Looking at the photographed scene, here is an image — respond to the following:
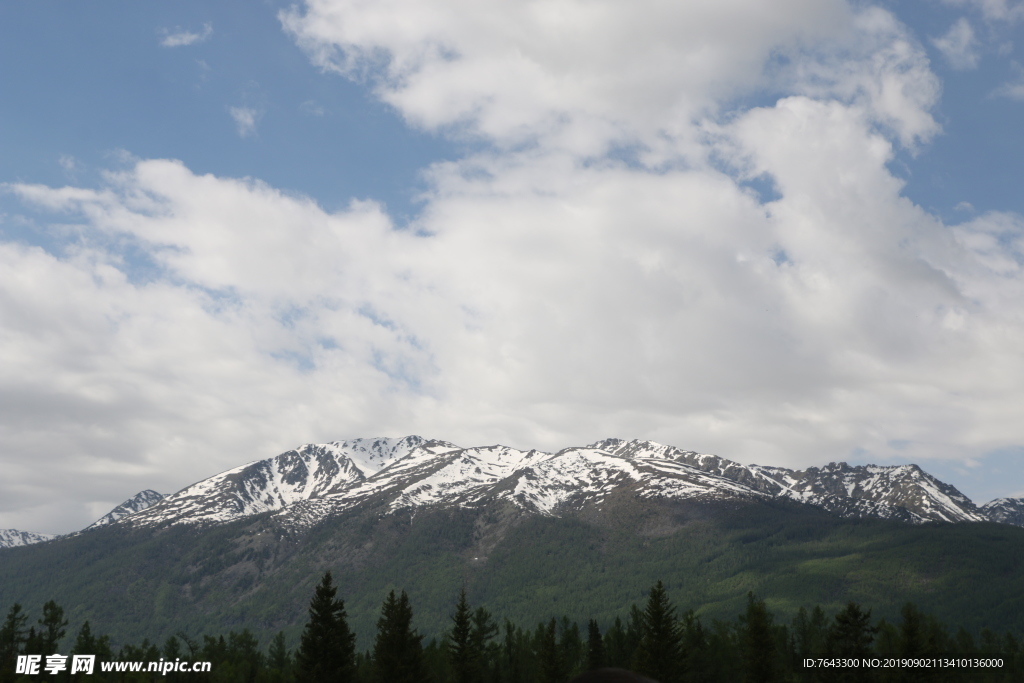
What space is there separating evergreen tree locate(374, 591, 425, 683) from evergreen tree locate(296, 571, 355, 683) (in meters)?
5.04

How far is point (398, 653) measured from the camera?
6512cm

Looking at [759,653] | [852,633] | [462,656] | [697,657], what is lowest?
[697,657]

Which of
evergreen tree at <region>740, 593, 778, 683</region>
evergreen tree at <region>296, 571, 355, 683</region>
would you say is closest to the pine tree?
evergreen tree at <region>740, 593, 778, 683</region>

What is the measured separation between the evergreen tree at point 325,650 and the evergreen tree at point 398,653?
504 centimetres

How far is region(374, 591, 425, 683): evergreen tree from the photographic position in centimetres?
6419

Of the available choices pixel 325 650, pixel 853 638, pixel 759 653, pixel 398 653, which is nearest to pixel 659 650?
pixel 759 653

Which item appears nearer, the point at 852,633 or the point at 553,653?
the point at 852,633

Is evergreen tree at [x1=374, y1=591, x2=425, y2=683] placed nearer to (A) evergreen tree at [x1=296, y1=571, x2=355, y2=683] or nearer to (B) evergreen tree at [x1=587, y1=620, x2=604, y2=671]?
(A) evergreen tree at [x1=296, y1=571, x2=355, y2=683]

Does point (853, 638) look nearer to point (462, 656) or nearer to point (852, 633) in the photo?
point (852, 633)

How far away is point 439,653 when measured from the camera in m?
119

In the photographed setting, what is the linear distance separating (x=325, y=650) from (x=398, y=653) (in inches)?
353

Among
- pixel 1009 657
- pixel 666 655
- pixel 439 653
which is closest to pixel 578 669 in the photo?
pixel 439 653

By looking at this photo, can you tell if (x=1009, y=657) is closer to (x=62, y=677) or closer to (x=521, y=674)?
(x=521, y=674)

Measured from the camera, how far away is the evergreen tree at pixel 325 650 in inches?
2259
